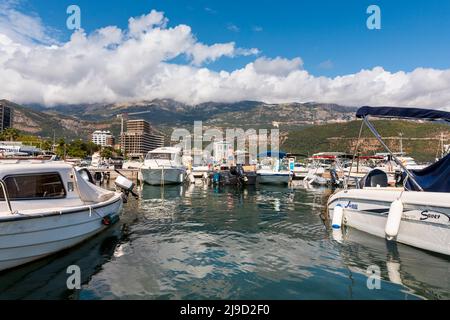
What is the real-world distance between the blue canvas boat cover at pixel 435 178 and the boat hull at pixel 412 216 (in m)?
0.98

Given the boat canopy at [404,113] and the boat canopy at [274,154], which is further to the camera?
the boat canopy at [274,154]

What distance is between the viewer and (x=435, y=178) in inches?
416

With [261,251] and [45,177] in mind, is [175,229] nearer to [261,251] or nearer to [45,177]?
[261,251]

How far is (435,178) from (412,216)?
1.82m

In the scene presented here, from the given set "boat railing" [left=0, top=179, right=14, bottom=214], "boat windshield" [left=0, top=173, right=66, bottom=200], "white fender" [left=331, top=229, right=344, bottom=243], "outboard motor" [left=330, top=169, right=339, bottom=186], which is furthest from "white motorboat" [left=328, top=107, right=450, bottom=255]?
"outboard motor" [left=330, top=169, right=339, bottom=186]

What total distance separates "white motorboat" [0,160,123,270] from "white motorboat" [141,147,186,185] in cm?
2547

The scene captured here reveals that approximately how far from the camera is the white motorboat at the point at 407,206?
9.16 metres

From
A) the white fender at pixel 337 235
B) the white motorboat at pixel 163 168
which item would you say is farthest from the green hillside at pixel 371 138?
the white fender at pixel 337 235

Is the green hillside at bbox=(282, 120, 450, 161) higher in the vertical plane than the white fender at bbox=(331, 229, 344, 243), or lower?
higher

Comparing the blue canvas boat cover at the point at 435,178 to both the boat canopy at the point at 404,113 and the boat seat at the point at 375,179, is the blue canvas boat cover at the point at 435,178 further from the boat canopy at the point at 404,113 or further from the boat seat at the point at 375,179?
the boat seat at the point at 375,179

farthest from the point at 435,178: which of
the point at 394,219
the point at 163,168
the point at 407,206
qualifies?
the point at 163,168

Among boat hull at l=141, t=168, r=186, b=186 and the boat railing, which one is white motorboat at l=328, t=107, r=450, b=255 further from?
boat hull at l=141, t=168, r=186, b=186

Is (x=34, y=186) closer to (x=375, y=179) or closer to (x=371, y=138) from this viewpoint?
(x=375, y=179)

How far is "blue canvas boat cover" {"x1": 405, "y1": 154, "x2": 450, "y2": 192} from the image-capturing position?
33.2 ft
